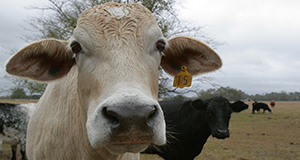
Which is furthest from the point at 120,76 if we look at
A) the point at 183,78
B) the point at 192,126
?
the point at 192,126

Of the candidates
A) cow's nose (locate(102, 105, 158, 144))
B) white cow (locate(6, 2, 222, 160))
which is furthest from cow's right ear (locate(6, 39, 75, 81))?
cow's nose (locate(102, 105, 158, 144))

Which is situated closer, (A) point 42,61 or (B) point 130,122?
(B) point 130,122

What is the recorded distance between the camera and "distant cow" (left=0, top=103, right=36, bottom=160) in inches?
304

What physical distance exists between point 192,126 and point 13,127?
639cm

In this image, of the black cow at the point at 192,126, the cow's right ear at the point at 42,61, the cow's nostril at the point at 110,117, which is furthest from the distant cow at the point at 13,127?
the cow's nostril at the point at 110,117

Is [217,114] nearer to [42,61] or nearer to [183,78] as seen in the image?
[183,78]

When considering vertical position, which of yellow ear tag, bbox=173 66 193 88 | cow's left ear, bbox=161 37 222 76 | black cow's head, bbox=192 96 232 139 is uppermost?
cow's left ear, bbox=161 37 222 76

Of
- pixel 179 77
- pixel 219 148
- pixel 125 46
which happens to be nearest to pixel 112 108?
pixel 125 46

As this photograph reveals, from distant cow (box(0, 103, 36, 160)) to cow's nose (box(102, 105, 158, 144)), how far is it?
784 centimetres

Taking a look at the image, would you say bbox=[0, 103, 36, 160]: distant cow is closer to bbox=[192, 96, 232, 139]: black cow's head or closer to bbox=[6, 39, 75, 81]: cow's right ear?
bbox=[192, 96, 232, 139]: black cow's head

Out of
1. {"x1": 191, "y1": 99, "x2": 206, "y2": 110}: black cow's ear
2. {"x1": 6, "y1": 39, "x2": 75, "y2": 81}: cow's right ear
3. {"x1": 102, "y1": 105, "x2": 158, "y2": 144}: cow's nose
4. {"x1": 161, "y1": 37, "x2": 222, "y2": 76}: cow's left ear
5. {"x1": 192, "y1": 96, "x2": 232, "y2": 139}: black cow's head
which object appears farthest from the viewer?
{"x1": 191, "y1": 99, "x2": 206, "y2": 110}: black cow's ear

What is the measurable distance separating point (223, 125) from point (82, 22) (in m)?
4.84

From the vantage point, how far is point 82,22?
6.79ft

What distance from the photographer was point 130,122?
1334mm
